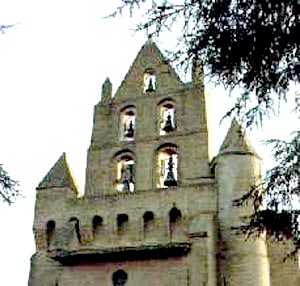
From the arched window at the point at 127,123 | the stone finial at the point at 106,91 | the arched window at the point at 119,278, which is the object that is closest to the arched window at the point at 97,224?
the arched window at the point at 119,278

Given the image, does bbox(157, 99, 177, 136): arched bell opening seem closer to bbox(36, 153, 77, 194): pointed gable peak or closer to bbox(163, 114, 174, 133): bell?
bbox(163, 114, 174, 133): bell

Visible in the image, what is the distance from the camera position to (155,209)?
22.7 m

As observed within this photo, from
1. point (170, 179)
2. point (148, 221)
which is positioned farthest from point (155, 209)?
point (170, 179)

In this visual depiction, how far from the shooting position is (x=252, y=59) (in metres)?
6.77

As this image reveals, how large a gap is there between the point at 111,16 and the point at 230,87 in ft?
4.98

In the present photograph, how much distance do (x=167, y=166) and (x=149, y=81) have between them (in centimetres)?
491

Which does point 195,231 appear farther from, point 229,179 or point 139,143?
point 139,143

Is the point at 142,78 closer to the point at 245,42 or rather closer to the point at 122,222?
the point at 122,222

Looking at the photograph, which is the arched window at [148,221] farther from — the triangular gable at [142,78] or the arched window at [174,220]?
the triangular gable at [142,78]

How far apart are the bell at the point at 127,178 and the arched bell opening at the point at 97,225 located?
1546 millimetres

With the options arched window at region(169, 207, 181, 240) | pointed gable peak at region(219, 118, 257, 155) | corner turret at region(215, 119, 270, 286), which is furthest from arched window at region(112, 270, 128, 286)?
pointed gable peak at region(219, 118, 257, 155)

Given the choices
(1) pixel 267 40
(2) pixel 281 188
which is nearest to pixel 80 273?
(2) pixel 281 188

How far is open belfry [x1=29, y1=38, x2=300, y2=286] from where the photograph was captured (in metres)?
21.2

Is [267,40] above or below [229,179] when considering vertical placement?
below
